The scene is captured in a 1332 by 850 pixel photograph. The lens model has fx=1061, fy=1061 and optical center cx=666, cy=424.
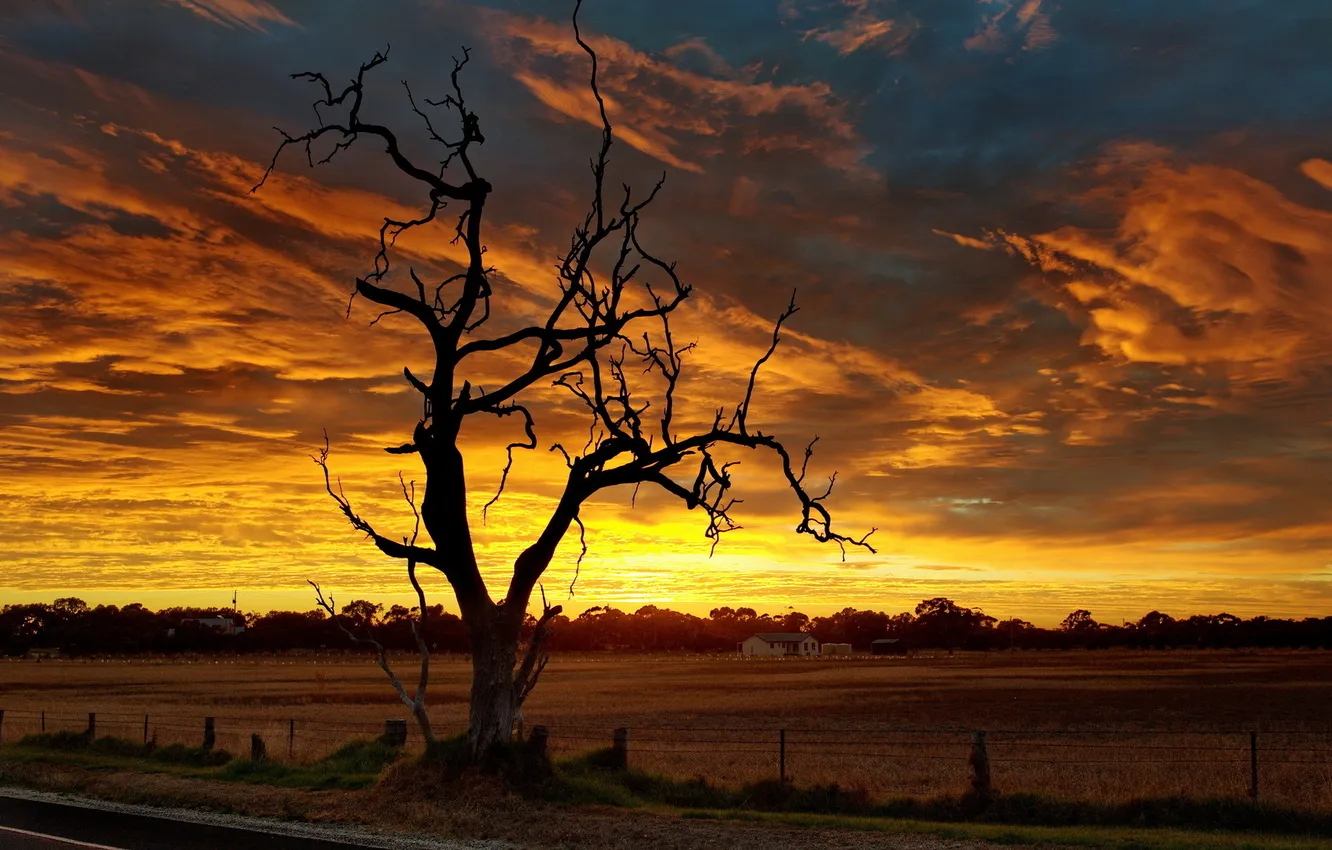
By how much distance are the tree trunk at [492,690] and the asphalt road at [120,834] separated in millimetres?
3838

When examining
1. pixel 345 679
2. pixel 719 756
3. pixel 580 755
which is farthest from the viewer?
pixel 345 679

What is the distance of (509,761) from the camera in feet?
54.3

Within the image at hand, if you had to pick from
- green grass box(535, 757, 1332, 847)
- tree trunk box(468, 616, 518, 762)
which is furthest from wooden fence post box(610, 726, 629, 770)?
tree trunk box(468, 616, 518, 762)

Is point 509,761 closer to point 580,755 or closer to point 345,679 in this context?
point 580,755

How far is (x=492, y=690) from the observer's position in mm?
16984

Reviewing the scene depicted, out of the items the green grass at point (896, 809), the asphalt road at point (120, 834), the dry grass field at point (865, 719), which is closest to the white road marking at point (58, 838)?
the asphalt road at point (120, 834)

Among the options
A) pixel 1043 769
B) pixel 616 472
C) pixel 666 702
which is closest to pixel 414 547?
pixel 616 472

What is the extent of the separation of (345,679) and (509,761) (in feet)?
258

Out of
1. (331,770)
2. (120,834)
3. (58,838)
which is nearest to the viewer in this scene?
(58,838)

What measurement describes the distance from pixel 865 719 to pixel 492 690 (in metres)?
30.5

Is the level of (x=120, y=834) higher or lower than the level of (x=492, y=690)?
lower

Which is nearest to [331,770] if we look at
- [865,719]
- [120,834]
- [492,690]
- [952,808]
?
[492,690]

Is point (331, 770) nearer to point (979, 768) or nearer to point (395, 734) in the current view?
point (395, 734)

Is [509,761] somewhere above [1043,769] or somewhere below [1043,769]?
above
